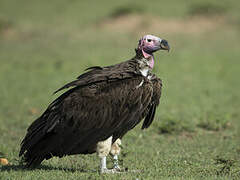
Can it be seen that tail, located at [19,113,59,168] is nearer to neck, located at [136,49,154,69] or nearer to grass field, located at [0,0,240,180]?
grass field, located at [0,0,240,180]

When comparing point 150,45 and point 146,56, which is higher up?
point 150,45

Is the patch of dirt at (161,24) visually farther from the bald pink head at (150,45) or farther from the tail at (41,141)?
the tail at (41,141)

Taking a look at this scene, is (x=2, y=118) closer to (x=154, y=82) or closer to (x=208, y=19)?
(x=154, y=82)

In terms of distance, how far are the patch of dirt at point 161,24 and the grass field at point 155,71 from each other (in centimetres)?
5

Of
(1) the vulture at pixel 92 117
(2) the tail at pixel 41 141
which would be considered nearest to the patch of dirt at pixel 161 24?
(1) the vulture at pixel 92 117

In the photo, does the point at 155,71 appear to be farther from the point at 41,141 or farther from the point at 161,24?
the point at 41,141

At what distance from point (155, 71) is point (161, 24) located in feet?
25.3

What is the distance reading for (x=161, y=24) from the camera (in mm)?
22312

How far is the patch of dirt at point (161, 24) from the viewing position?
21766 mm

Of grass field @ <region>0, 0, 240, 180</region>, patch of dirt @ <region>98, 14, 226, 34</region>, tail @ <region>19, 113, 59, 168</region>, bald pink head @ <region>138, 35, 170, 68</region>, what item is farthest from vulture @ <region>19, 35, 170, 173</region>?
patch of dirt @ <region>98, 14, 226, 34</region>

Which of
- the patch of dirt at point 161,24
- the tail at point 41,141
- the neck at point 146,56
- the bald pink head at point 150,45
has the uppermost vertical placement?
the patch of dirt at point 161,24

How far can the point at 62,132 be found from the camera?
5.72m

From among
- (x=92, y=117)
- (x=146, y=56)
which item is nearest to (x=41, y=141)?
(x=92, y=117)

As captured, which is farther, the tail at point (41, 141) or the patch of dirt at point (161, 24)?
the patch of dirt at point (161, 24)
